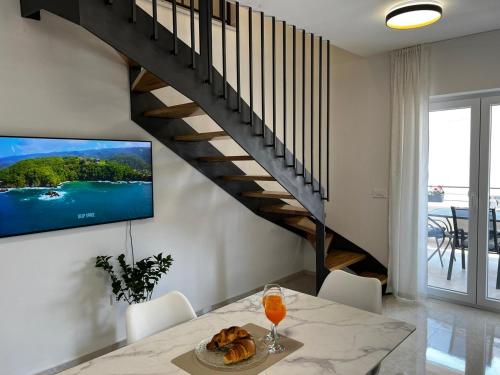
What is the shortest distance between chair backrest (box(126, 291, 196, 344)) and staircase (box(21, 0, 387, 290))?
1186 millimetres

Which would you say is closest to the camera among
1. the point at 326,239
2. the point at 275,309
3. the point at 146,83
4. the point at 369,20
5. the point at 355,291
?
the point at 275,309

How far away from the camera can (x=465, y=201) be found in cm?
358

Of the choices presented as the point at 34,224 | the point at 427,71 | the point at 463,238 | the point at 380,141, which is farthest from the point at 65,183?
the point at 463,238

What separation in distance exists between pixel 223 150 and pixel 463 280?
2.79 metres

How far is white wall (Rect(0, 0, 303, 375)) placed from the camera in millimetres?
2314

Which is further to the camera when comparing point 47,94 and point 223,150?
point 223,150

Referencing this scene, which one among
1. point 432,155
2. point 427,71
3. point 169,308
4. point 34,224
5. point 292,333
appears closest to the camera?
point 292,333

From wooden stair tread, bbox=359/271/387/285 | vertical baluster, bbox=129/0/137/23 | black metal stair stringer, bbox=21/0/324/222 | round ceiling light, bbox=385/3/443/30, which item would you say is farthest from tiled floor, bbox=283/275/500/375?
vertical baluster, bbox=129/0/137/23

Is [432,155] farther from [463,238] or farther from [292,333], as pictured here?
[292,333]

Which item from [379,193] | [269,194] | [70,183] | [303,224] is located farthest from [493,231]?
[70,183]

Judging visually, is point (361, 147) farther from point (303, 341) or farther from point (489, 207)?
point (303, 341)

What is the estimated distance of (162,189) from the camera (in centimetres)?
313

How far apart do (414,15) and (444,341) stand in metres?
2.54

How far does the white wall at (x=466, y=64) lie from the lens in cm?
323
